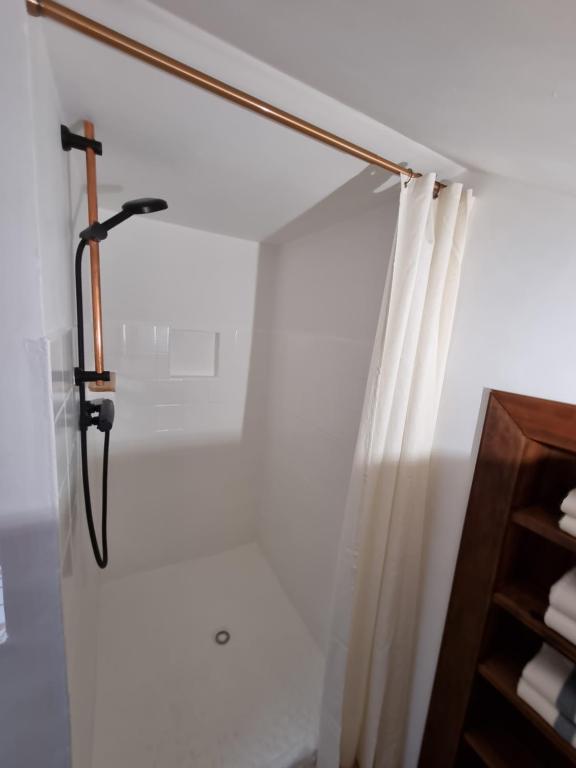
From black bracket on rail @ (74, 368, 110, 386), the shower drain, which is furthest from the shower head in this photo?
the shower drain

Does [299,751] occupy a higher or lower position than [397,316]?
lower

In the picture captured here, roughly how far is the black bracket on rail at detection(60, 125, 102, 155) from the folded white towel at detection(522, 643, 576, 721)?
175 cm

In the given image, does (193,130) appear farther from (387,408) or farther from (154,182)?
(387,408)

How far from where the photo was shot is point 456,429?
91 cm

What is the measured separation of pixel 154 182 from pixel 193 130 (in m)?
0.43

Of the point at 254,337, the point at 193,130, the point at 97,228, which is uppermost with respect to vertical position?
the point at 193,130

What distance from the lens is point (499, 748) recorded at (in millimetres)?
836

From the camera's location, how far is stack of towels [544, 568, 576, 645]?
25.5 inches

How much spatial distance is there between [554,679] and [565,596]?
228 mm

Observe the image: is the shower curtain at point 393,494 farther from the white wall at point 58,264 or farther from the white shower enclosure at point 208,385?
the white wall at point 58,264

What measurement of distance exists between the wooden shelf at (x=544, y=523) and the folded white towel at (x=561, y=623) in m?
0.14

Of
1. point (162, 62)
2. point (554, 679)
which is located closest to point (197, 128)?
point (162, 62)

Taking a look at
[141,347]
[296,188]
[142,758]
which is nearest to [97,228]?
[296,188]

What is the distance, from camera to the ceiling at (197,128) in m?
0.58
